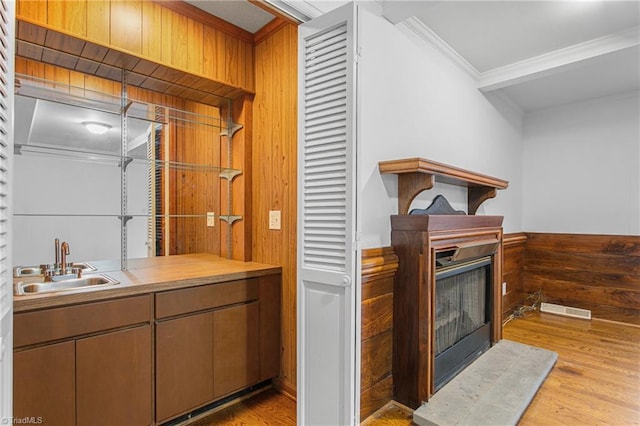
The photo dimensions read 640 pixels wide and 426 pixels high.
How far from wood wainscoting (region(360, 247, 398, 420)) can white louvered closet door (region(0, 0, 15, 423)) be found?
1458mm

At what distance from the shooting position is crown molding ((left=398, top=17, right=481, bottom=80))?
235 centimetres

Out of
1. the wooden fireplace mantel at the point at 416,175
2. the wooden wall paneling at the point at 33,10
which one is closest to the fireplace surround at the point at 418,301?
the wooden fireplace mantel at the point at 416,175

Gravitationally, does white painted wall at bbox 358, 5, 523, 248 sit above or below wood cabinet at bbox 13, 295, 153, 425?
above

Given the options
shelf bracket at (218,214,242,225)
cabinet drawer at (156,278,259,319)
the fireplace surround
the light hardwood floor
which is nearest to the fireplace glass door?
the fireplace surround

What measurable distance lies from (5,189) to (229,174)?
5.49 ft

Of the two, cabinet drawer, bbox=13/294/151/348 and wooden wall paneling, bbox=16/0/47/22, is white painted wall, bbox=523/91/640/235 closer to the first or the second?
cabinet drawer, bbox=13/294/151/348

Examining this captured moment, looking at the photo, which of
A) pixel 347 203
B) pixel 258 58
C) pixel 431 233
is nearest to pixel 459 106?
pixel 431 233

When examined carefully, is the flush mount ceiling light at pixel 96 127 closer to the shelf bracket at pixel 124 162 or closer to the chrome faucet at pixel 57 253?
the shelf bracket at pixel 124 162

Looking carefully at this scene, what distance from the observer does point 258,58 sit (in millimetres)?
2531

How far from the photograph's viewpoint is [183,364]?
6.17 ft

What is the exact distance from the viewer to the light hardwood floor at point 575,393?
196cm

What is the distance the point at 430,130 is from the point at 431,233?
96 cm

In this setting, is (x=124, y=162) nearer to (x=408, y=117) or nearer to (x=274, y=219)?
(x=274, y=219)

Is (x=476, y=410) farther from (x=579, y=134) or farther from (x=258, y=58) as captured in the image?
(x=579, y=134)
